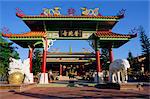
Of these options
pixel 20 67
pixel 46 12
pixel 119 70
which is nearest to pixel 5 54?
pixel 46 12

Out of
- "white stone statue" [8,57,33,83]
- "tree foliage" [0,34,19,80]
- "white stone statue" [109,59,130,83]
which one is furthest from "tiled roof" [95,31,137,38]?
"tree foliage" [0,34,19,80]

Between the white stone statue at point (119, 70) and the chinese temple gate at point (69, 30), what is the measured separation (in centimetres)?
421

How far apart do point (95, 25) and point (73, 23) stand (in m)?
2.59

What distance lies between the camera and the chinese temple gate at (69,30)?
23047mm

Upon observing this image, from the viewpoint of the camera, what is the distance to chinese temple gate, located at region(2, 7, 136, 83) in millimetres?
23047

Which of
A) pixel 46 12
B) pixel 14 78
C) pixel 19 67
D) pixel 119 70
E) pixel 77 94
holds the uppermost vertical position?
pixel 46 12

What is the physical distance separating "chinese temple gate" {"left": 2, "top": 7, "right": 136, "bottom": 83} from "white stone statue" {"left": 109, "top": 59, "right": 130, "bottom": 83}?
4.21m

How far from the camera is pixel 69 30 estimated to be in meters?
24.5

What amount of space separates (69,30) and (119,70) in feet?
30.6

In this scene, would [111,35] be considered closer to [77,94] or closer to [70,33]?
[70,33]

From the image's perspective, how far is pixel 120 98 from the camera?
10.5 metres

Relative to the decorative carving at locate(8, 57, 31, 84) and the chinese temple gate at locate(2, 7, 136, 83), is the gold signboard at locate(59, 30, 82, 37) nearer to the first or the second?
the chinese temple gate at locate(2, 7, 136, 83)

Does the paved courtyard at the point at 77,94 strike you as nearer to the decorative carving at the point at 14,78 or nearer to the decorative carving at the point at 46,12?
the decorative carving at the point at 14,78

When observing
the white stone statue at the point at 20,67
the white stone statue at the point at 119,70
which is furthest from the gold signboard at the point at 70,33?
the white stone statue at the point at 119,70
